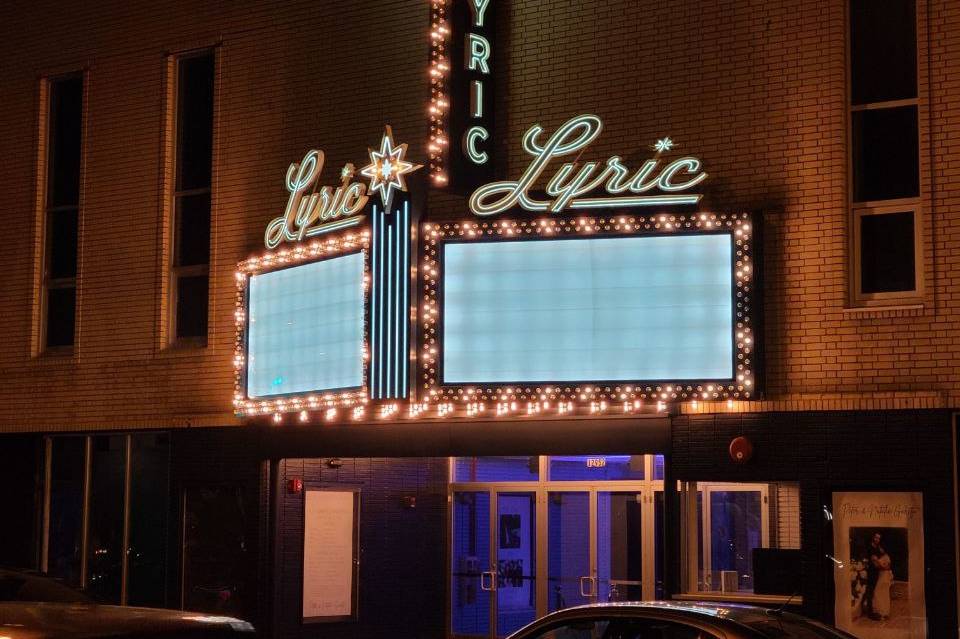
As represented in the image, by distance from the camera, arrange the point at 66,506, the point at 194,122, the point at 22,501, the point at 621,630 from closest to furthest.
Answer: the point at 621,630, the point at 194,122, the point at 66,506, the point at 22,501

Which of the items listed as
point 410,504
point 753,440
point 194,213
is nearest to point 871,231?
point 753,440

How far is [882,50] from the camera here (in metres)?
14.6

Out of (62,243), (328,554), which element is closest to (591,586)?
(328,554)

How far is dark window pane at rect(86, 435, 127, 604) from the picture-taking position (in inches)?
773

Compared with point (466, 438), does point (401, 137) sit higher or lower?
higher

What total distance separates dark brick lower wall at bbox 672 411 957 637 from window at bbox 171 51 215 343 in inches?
317

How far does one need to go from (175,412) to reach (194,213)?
9.85ft

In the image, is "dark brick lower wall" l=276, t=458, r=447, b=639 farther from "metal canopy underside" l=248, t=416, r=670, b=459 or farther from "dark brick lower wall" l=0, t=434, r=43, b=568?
"dark brick lower wall" l=0, t=434, r=43, b=568

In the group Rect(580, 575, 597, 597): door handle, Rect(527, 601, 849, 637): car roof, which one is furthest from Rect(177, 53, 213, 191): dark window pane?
Rect(527, 601, 849, 637): car roof

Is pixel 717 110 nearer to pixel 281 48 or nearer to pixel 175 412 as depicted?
pixel 281 48

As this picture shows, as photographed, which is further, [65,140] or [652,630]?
[65,140]

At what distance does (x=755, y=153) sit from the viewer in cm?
1498

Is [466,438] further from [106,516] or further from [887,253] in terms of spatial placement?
[106,516]

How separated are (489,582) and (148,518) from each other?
16.6ft
